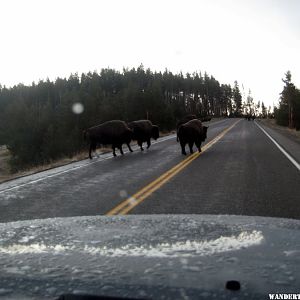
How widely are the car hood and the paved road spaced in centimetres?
317

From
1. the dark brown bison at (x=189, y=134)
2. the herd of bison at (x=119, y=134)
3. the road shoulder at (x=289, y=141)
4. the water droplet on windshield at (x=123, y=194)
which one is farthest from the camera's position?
the herd of bison at (x=119, y=134)

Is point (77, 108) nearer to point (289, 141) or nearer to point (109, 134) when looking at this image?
point (289, 141)

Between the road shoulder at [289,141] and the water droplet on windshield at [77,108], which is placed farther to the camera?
the water droplet on windshield at [77,108]

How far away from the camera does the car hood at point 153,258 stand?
2471mm

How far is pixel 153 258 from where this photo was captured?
3.07m

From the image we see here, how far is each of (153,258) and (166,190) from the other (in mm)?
6811

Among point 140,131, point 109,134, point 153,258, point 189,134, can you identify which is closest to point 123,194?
point 153,258

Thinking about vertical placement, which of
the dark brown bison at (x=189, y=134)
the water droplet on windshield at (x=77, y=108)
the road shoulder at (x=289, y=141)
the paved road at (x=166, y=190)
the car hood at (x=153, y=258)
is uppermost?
the water droplet on windshield at (x=77, y=108)

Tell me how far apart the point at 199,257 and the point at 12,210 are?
5.84m

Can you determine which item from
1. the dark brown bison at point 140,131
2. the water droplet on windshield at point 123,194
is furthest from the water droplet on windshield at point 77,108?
the water droplet on windshield at point 123,194

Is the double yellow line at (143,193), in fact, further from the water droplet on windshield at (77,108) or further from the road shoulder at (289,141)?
the water droplet on windshield at (77,108)

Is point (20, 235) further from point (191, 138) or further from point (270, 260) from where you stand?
point (191, 138)

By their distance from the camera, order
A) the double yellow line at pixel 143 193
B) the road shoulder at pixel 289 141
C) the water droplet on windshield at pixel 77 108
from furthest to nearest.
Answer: the water droplet on windshield at pixel 77 108
the road shoulder at pixel 289 141
the double yellow line at pixel 143 193

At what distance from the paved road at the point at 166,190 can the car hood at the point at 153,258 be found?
3166mm
